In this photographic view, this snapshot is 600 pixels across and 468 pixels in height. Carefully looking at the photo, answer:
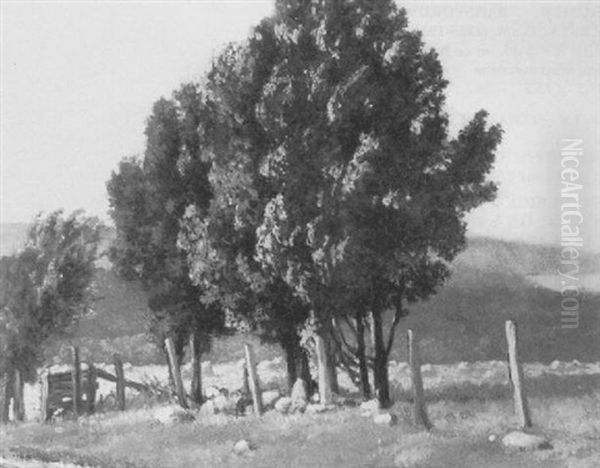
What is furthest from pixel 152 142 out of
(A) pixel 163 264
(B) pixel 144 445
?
(B) pixel 144 445

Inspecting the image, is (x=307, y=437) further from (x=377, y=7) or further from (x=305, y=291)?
(x=377, y=7)

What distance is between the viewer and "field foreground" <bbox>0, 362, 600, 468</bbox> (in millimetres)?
17891

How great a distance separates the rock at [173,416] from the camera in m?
25.5

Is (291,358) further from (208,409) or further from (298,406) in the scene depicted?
(298,406)

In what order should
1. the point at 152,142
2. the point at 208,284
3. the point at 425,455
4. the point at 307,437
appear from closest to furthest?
the point at 425,455, the point at 307,437, the point at 208,284, the point at 152,142

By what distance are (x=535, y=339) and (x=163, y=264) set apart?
10362 mm

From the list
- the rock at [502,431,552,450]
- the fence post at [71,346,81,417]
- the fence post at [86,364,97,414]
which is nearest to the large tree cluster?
the rock at [502,431,552,450]

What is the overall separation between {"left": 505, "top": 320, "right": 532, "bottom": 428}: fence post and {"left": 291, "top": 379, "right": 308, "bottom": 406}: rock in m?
7.65

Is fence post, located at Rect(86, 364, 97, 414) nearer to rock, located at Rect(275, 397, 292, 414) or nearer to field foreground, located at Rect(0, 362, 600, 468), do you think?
field foreground, located at Rect(0, 362, 600, 468)

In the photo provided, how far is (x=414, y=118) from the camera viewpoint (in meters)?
23.7

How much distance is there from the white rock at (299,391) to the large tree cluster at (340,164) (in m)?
1.06

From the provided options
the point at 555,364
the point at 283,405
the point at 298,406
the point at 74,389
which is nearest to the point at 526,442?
the point at 298,406

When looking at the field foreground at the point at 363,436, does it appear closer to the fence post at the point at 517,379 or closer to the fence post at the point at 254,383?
the fence post at the point at 517,379

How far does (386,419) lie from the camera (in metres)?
20.5
